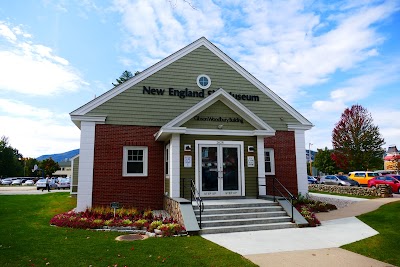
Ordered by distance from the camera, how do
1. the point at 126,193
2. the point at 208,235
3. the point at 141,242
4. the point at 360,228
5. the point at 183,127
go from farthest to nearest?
the point at 126,193 → the point at 183,127 → the point at 360,228 → the point at 208,235 → the point at 141,242

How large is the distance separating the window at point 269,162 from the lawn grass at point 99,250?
27.1 feet

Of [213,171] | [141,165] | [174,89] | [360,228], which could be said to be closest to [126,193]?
[141,165]

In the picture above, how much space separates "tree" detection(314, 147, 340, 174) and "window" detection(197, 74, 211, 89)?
5444cm

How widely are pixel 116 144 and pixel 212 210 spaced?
5.91 m

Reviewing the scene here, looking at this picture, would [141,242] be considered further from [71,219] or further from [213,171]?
[213,171]

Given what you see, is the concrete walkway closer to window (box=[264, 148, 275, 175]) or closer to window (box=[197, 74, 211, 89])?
window (box=[264, 148, 275, 175])

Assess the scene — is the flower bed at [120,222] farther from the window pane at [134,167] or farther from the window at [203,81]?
the window at [203,81]

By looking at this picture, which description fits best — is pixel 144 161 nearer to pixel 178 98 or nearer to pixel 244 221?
pixel 178 98

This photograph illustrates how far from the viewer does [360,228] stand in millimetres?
9984

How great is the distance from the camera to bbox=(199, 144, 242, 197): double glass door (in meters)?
12.6

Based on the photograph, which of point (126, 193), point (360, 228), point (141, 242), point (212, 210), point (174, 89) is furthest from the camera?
point (174, 89)

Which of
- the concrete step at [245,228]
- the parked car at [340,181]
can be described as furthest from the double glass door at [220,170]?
the parked car at [340,181]

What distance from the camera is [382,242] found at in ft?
26.5

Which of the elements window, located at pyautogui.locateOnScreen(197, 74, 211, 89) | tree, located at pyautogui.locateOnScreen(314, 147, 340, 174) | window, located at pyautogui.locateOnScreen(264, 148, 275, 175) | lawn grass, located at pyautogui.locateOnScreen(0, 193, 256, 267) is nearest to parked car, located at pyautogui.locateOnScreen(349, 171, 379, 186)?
window, located at pyautogui.locateOnScreen(264, 148, 275, 175)
